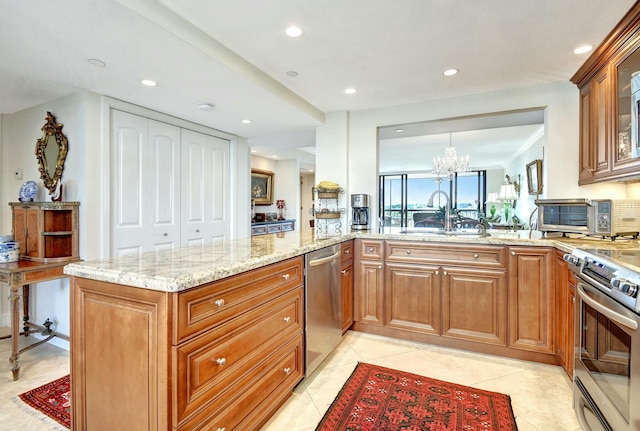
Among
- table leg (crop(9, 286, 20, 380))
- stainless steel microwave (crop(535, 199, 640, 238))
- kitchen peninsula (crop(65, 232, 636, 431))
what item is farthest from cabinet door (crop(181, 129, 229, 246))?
stainless steel microwave (crop(535, 199, 640, 238))

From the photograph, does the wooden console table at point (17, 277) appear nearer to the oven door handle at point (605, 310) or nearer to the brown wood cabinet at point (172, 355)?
the brown wood cabinet at point (172, 355)

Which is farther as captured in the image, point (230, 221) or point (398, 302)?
point (230, 221)

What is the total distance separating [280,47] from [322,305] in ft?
6.23

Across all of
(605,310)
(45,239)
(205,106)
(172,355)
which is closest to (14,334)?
(45,239)

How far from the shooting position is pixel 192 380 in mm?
1223

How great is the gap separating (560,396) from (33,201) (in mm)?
4411

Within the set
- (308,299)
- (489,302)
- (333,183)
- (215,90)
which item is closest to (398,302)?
(489,302)

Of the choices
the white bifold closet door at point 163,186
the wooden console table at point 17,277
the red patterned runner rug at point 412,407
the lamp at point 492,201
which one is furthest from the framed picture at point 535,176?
the wooden console table at point 17,277

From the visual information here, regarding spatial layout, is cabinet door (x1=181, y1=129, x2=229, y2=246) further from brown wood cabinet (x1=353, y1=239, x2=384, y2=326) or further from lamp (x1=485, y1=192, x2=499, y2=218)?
lamp (x1=485, y1=192, x2=499, y2=218)

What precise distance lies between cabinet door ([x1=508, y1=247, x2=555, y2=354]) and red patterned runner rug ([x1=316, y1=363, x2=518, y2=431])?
64cm

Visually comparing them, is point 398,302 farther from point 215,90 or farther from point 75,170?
point 75,170

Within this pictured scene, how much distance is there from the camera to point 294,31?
6.82 feet

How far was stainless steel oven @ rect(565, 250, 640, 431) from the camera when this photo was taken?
1220 millimetres

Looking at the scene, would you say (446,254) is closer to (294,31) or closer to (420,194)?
(294,31)
